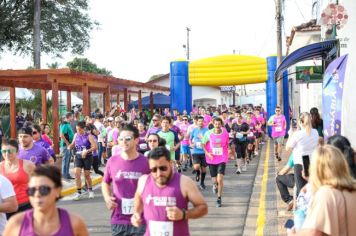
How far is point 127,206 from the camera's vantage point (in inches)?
229

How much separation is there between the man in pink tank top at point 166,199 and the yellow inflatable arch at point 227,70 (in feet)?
69.5

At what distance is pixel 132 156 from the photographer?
6035mm

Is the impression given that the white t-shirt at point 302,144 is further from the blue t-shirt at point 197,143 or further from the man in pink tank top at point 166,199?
the man in pink tank top at point 166,199

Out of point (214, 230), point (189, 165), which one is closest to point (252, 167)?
point (189, 165)

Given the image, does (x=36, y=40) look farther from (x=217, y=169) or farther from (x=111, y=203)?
(x=111, y=203)

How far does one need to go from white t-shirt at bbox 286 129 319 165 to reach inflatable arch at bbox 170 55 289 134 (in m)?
16.8

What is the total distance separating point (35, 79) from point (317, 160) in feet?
53.9

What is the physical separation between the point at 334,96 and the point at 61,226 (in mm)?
5995

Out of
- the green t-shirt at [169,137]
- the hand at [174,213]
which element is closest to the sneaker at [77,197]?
the green t-shirt at [169,137]

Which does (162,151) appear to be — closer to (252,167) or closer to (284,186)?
(284,186)

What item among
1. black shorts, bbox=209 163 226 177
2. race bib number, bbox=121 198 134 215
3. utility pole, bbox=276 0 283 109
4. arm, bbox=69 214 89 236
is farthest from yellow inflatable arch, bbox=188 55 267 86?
arm, bbox=69 214 89 236

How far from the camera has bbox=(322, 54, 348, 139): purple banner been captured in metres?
8.46

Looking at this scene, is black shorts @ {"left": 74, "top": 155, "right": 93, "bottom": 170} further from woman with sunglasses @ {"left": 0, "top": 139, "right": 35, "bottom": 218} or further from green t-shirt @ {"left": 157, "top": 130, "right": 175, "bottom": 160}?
woman with sunglasses @ {"left": 0, "top": 139, "right": 35, "bottom": 218}

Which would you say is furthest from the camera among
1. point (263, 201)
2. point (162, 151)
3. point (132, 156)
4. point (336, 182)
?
point (263, 201)
